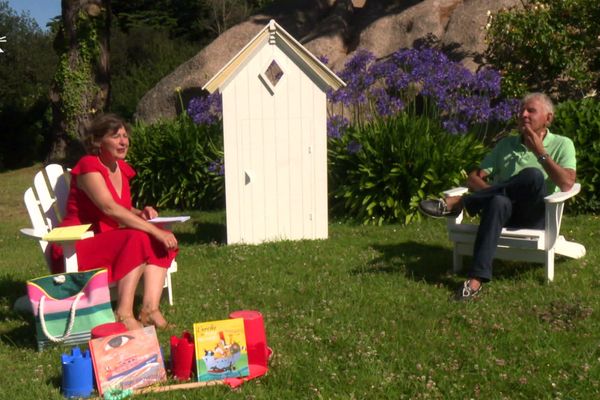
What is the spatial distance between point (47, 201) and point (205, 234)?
2.93 meters

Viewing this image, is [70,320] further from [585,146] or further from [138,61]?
[138,61]

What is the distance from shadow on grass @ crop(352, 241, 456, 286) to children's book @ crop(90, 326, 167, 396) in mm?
2415

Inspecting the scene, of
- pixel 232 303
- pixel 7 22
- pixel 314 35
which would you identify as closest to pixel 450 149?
pixel 232 303

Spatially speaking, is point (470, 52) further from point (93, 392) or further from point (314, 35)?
point (93, 392)

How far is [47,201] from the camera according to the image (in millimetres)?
5418

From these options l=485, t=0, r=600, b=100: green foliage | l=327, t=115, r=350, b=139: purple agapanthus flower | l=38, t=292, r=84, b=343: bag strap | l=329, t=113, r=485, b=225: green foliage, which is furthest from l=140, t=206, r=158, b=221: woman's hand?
l=485, t=0, r=600, b=100: green foliage

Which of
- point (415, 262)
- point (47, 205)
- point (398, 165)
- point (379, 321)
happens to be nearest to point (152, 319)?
point (47, 205)

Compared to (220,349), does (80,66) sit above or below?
above

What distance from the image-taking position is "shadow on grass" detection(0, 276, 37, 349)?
4.73 m

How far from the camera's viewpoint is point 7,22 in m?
23.8

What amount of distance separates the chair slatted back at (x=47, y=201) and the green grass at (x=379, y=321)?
0.64 metres

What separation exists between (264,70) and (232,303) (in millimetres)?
2699

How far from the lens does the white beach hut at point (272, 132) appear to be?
722 cm

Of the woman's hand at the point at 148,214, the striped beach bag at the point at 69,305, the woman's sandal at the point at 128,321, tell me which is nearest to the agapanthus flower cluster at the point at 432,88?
the woman's hand at the point at 148,214
